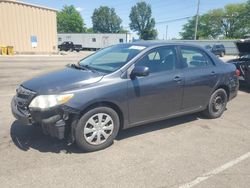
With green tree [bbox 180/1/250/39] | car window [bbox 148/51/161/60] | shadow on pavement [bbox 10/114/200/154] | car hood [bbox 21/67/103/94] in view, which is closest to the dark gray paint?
car hood [bbox 21/67/103/94]

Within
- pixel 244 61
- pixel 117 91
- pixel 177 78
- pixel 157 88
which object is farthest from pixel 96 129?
pixel 244 61

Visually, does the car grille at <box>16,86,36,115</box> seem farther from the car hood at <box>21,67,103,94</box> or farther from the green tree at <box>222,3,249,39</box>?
the green tree at <box>222,3,249,39</box>

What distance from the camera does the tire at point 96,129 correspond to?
3.67 meters

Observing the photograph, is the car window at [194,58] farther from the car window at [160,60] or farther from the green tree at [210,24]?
the green tree at [210,24]

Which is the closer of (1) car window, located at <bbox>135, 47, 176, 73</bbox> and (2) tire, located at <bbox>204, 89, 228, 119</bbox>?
(1) car window, located at <bbox>135, 47, 176, 73</bbox>

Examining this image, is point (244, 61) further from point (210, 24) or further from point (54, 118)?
point (210, 24)

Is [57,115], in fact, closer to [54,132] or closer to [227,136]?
[54,132]

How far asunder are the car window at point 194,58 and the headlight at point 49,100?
95.2 inches

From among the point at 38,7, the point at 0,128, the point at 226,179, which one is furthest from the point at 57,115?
the point at 38,7

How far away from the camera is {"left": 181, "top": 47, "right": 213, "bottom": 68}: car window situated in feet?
15.9

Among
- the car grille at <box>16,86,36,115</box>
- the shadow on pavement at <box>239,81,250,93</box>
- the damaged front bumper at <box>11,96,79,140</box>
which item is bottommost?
the shadow on pavement at <box>239,81,250,93</box>

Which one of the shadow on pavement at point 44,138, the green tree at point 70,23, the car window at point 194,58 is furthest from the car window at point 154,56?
the green tree at point 70,23

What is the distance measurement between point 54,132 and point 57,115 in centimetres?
25

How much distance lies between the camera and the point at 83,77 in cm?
384
